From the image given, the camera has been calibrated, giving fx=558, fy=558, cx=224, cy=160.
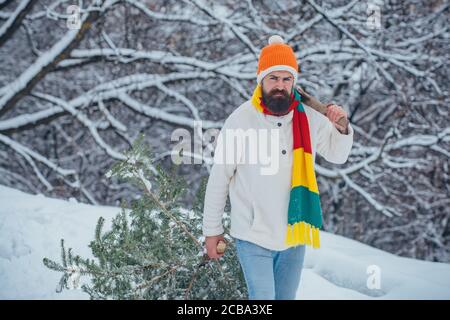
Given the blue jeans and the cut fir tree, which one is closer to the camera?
the blue jeans

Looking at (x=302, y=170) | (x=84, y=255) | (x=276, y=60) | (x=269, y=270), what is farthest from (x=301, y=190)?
(x=84, y=255)

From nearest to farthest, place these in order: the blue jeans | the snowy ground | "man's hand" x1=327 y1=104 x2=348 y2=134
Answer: the blue jeans < "man's hand" x1=327 y1=104 x2=348 y2=134 < the snowy ground

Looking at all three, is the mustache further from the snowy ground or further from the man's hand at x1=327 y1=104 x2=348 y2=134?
the snowy ground

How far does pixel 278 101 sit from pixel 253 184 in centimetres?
40

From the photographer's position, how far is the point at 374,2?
773cm

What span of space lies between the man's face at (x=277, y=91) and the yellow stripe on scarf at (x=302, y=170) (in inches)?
8.5

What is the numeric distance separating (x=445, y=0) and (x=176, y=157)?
Answer: 662 cm

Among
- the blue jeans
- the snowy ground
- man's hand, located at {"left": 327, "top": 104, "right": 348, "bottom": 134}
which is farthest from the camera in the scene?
the snowy ground

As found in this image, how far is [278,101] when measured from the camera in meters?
2.56

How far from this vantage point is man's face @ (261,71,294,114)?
2.57 metres

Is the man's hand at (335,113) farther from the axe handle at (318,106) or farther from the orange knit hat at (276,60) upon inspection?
the orange knit hat at (276,60)

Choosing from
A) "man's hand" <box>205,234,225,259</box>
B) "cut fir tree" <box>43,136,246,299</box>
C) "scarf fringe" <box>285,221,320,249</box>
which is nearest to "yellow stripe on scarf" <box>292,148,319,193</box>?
"scarf fringe" <box>285,221,320,249</box>
